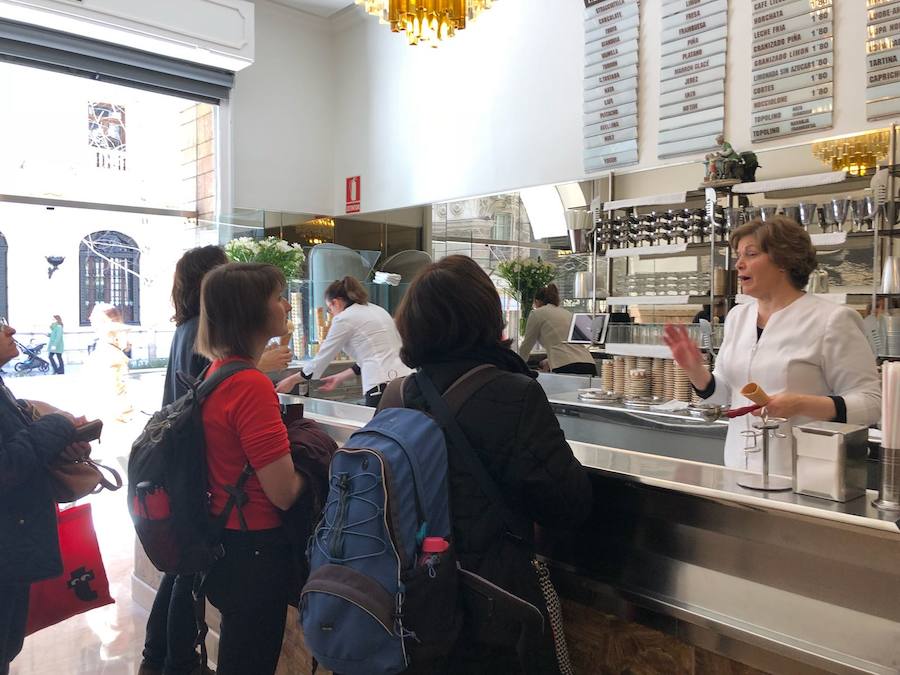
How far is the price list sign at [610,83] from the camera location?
13.9ft

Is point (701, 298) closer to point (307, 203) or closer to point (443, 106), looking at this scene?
point (443, 106)

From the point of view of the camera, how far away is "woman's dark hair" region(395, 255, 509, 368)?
1.34m

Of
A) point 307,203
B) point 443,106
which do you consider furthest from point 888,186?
point 307,203

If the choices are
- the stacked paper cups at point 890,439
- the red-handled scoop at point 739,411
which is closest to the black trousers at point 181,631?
the red-handled scoop at point 739,411

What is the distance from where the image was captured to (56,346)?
17.5 feet

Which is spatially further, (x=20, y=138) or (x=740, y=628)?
(x=20, y=138)

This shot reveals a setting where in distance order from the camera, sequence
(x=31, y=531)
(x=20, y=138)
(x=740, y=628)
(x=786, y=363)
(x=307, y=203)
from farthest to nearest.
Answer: (x=307, y=203), (x=20, y=138), (x=786, y=363), (x=31, y=531), (x=740, y=628)

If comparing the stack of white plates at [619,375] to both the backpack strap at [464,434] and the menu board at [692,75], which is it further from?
the backpack strap at [464,434]

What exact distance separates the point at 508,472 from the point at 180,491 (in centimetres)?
78

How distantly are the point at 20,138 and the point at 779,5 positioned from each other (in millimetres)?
4951

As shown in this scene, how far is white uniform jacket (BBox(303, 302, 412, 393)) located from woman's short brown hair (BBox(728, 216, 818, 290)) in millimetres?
2368

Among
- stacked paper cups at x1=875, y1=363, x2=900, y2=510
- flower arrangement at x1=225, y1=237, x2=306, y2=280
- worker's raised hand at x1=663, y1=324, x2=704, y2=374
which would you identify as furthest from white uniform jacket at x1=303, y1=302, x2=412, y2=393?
stacked paper cups at x1=875, y1=363, x2=900, y2=510

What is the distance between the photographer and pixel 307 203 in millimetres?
6402

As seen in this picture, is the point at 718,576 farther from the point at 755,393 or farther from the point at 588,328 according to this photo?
the point at 588,328
